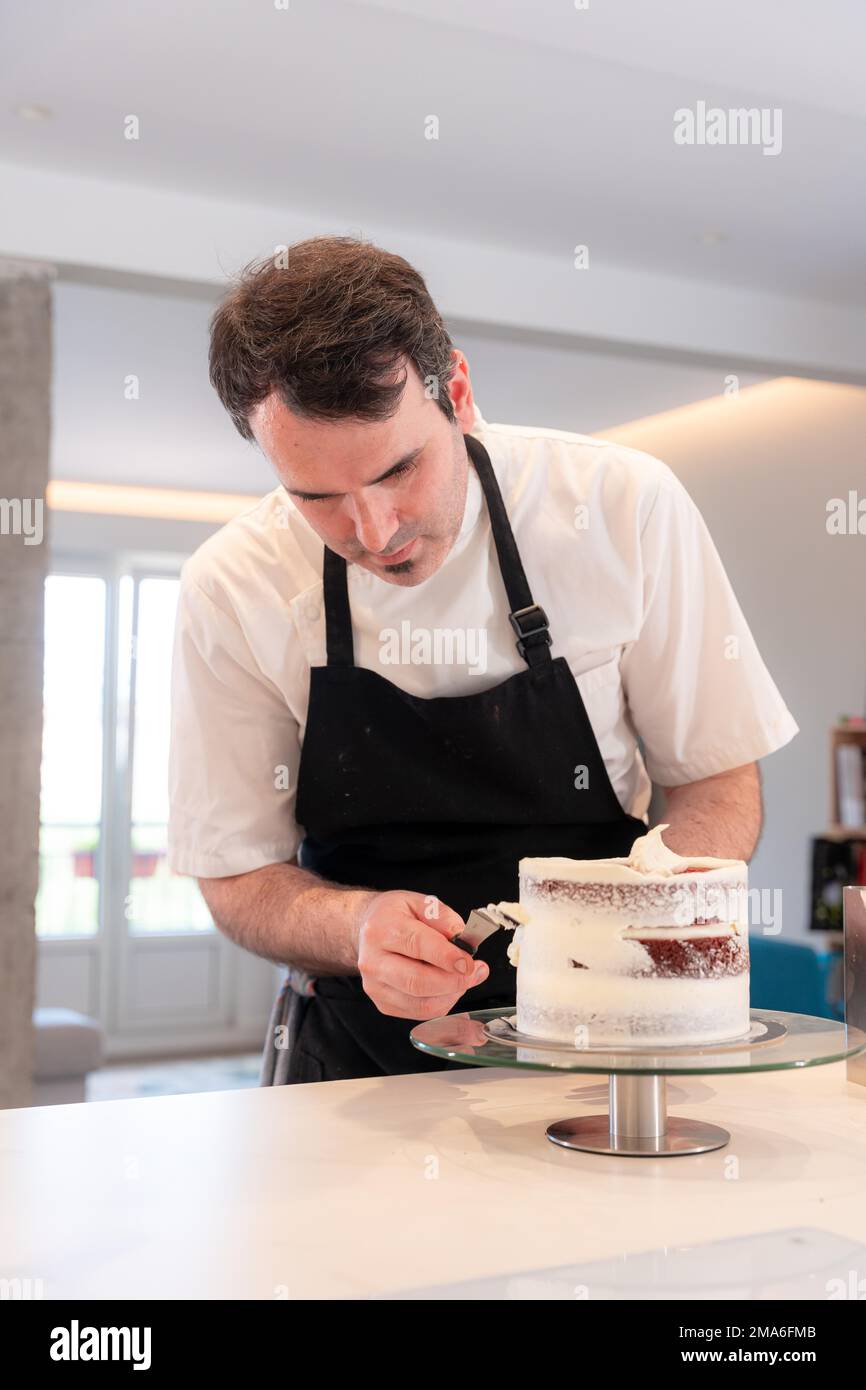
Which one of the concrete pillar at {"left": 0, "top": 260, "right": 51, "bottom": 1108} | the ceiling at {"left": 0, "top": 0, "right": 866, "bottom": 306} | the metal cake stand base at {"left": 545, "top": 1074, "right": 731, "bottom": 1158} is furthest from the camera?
the concrete pillar at {"left": 0, "top": 260, "right": 51, "bottom": 1108}

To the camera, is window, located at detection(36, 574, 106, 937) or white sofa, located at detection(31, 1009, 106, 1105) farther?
window, located at detection(36, 574, 106, 937)

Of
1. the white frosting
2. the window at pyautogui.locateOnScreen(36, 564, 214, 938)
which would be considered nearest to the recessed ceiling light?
the white frosting

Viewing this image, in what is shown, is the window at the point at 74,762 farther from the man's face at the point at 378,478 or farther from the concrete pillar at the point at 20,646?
the man's face at the point at 378,478

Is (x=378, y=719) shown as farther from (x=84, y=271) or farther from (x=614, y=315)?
(x=614, y=315)

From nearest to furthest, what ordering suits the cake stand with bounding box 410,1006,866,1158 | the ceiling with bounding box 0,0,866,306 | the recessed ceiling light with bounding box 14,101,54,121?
1. the cake stand with bounding box 410,1006,866,1158
2. the ceiling with bounding box 0,0,866,306
3. the recessed ceiling light with bounding box 14,101,54,121

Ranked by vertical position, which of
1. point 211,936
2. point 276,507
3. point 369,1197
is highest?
point 276,507

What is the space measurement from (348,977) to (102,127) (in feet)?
9.43

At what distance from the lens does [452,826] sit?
1.70 metres

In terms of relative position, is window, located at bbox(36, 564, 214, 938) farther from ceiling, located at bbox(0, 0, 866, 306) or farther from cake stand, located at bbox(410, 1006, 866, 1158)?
cake stand, located at bbox(410, 1006, 866, 1158)

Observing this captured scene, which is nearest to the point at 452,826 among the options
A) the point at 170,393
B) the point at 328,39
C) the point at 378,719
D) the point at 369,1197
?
the point at 378,719

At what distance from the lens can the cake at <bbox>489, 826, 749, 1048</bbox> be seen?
1.06m

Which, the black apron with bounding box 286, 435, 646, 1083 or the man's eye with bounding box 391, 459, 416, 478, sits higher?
the man's eye with bounding box 391, 459, 416, 478

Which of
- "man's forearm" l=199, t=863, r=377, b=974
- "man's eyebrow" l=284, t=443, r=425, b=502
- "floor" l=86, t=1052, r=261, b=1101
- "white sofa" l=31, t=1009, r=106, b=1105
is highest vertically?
"man's eyebrow" l=284, t=443, r=425, b=502

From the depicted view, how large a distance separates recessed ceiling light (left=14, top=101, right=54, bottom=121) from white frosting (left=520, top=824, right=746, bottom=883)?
317cm
